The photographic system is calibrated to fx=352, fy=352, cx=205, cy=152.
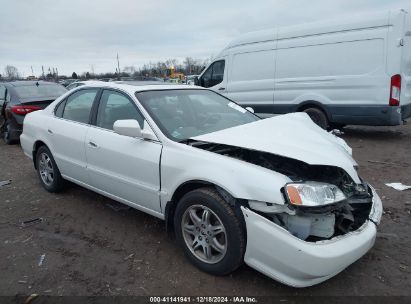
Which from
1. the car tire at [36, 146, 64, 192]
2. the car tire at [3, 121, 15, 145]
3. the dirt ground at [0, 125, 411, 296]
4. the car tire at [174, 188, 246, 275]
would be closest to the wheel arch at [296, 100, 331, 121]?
the dirt ground at [0, 125, 411, 296]

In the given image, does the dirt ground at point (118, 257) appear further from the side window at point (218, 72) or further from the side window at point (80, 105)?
the side window at point (218, 72)

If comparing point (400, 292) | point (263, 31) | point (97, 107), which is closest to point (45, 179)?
point (97, 107)

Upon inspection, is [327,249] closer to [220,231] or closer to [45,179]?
[220,231]

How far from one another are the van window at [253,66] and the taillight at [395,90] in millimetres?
2870

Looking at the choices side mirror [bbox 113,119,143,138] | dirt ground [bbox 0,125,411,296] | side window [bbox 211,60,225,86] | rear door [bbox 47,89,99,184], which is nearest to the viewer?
dirt ground [bbox 0,125,411,296]

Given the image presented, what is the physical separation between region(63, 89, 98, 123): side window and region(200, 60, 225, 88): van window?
6198mm

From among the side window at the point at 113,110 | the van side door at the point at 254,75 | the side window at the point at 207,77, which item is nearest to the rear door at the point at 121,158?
the side window at the point at 113,110

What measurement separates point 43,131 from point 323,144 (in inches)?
147

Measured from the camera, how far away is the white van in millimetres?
7410

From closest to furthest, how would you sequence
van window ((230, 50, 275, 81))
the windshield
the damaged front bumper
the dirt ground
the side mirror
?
1. the damaged front bumper
2. the dirt ground
3. the side mirror
4. the windshield
5. van window ((230, 50, 275, 81))

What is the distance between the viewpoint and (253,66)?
373 inches

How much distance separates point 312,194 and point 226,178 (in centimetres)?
64

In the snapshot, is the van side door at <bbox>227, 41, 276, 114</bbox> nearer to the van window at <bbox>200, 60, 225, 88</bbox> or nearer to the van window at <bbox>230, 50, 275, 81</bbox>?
the van window at <bbox>230, 50, 275, 81</bbox>

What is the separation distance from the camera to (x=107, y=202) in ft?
15.4
